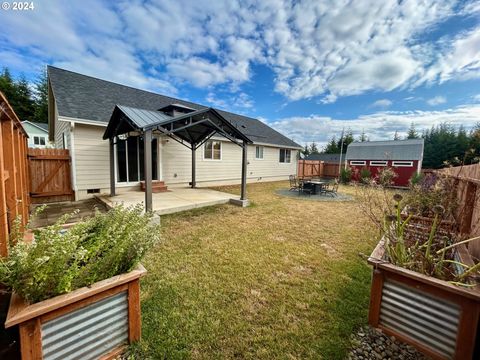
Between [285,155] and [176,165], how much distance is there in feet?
34.9

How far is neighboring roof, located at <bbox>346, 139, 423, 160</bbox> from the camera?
17638mm

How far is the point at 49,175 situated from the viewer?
7488 millimetres

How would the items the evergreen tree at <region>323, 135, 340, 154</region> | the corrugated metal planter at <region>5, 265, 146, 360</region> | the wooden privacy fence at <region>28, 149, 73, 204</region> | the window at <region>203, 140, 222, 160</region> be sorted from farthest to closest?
the evergreen tree at <region>323, 135, 340, 154</region> < the window at <region>203, 140, 222, 160</region> < the wooden privacy fence at <region>28, 149, 73, 204</region> < the corrugated metal planter at <region>5, 265, 146, 360</region>

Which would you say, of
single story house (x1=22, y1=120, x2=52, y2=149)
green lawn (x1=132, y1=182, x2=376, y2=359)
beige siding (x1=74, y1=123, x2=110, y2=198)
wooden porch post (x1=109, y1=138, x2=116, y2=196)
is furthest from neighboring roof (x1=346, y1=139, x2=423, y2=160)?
single story house (x1=22, y1=120, x2=52, y2=149)

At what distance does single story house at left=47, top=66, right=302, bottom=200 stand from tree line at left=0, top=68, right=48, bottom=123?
2345 cm

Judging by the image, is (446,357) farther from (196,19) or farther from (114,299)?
(196,19)

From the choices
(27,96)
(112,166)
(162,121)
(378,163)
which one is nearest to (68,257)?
(162,121)

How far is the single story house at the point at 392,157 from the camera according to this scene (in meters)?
17.4

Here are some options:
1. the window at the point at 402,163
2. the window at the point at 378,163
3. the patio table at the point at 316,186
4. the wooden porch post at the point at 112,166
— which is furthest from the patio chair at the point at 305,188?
the window at the point at 402,163

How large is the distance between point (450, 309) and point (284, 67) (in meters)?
13.1

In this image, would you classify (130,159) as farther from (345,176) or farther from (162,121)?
(345,176)

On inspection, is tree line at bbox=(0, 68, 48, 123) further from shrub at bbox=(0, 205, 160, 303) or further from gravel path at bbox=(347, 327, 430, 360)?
gravel path at bbox=(347, 327, 430, 360)

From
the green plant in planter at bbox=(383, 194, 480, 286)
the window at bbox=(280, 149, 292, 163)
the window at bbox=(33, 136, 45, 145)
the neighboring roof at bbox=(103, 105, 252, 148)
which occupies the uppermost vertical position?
the window at bbox=(33, 136, 45, 145)

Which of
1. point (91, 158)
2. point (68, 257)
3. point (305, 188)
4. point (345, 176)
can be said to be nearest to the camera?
point (68, 257)
